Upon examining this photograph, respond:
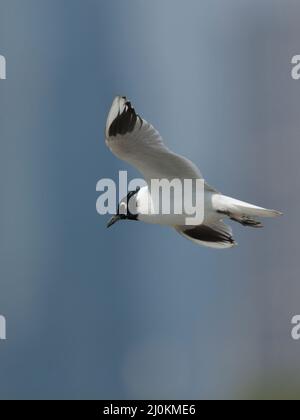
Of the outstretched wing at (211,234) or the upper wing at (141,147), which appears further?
the outstretched wing at (211,234)

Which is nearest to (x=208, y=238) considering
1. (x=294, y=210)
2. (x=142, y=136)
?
(x=142, y=136)

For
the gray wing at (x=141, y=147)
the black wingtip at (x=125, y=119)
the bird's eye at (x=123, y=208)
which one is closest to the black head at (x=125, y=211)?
the bird's eye at (x=123, y=208)

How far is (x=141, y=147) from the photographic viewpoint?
5047 mm

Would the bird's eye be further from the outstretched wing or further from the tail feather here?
the tail feather

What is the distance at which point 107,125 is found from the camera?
5.02 m

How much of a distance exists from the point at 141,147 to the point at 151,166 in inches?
5.0

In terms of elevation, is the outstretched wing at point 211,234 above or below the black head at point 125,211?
below

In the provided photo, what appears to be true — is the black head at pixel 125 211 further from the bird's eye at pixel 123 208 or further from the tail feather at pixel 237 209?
the tail feather at pixel 237 209

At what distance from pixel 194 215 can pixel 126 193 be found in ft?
1.38

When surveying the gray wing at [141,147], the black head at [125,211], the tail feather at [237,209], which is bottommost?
the tail feather at [237,209]

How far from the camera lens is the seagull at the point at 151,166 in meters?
4.96

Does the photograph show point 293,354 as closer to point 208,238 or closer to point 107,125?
point 208,238

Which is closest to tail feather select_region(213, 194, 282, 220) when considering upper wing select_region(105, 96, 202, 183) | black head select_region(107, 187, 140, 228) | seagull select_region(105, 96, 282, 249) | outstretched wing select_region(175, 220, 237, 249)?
seagull select_region(105, 96, 282, 249)

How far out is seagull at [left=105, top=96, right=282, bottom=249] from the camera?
16.3 ft
